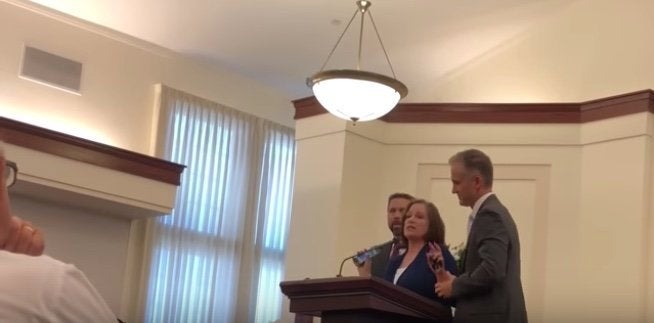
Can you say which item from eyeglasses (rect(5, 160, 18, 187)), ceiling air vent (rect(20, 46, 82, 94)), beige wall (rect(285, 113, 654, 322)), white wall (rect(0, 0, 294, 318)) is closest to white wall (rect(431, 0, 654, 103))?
beige wall (rect(285, 113, 654, 322))

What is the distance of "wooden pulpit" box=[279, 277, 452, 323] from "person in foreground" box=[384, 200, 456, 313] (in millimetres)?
325

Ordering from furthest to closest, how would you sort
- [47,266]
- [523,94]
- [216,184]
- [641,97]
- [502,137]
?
[216,184]
[523,94]
[502,137]
[641,97]
[47,266]

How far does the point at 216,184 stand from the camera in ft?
26.1

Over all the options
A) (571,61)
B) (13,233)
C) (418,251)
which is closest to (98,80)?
(571,61)

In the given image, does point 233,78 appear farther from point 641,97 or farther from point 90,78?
point 641,97

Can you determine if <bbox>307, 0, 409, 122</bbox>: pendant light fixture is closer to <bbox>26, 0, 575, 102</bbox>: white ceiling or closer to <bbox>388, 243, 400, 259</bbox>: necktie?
<bbox>26, 0, 575, 102</bbox>: white ceiling

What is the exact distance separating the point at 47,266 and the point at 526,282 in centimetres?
558

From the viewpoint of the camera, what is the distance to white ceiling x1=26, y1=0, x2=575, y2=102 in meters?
A: 7.03

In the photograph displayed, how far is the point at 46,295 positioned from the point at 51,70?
607 cm

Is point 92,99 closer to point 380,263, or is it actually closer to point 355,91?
point 355,91

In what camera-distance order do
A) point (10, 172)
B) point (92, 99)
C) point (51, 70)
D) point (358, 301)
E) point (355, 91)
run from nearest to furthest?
point (10, 172), point (358, 301), point (355, 91), point (51, 70), point (92, 99)

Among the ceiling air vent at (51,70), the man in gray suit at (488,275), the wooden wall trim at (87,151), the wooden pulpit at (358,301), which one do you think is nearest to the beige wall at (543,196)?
the wooden wall trim at (87,151)

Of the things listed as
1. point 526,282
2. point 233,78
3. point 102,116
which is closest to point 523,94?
point 526,282

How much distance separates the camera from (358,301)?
303 cm
